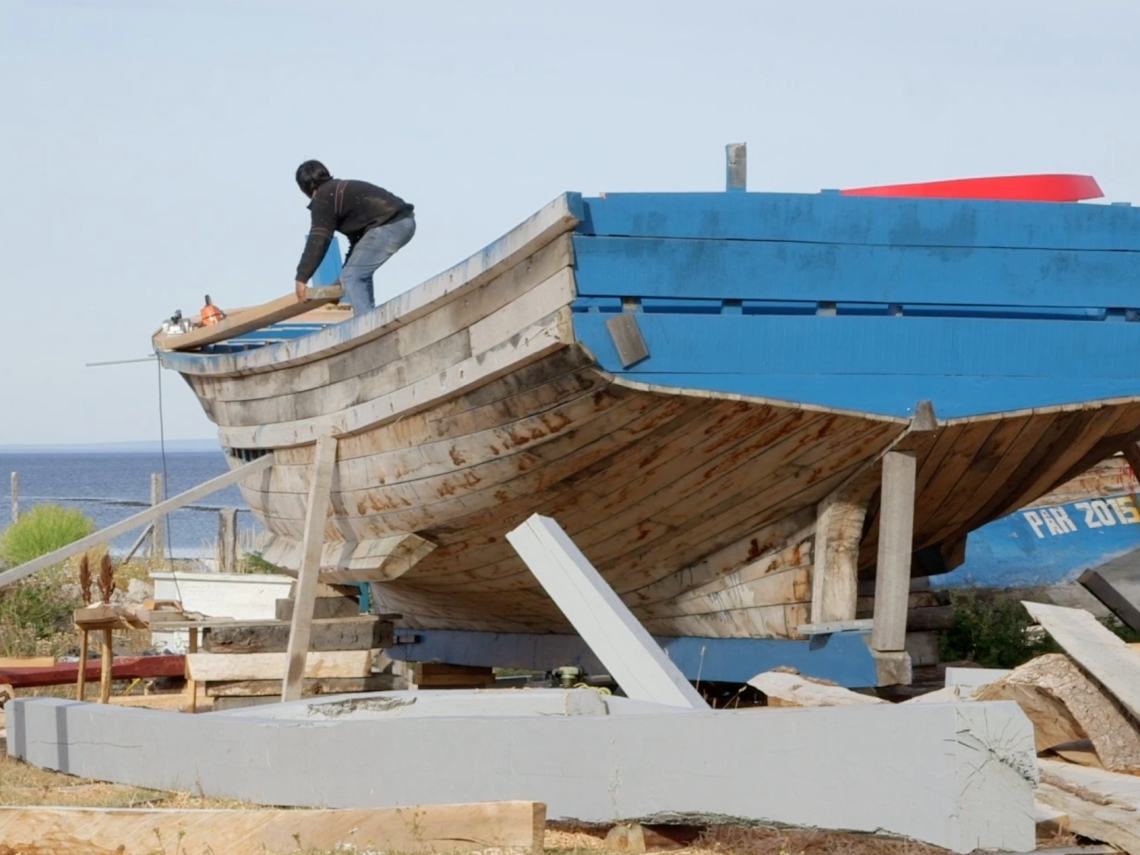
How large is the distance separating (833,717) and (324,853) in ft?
4.49

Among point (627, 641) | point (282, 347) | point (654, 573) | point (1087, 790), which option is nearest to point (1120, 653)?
point (1087, 790)

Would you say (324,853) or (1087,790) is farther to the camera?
(1087,790)

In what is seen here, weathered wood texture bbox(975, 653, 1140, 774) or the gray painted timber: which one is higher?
the gray painted timber

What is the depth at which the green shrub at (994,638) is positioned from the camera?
903cm

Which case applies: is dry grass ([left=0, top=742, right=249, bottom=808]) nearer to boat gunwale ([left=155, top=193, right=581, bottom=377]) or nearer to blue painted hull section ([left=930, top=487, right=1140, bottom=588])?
boat gunwale ([left=155, top=193, right=581, bottom=377])

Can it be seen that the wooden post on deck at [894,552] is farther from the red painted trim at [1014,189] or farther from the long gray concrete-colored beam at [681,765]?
the long gray concrete-colored beam at [681,765]

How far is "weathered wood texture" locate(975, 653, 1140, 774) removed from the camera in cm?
469

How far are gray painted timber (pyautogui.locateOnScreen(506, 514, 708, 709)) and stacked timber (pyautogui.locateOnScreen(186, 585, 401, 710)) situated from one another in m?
3.13

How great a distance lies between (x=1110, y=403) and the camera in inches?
256

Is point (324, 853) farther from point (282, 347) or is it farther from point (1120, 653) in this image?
point (282, 347)

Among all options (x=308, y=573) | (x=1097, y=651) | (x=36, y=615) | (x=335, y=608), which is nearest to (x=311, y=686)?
(x=335, y=608)

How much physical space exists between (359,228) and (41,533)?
13.4 m

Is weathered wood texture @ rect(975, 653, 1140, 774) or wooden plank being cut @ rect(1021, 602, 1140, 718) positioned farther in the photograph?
wooden plank being cut @ rect(1021, 602, 1140, 718)

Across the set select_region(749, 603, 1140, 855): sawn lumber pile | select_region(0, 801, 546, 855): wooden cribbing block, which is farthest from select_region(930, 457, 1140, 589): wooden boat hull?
select_region(0, 801, 546, 855): wooden cribbing block
